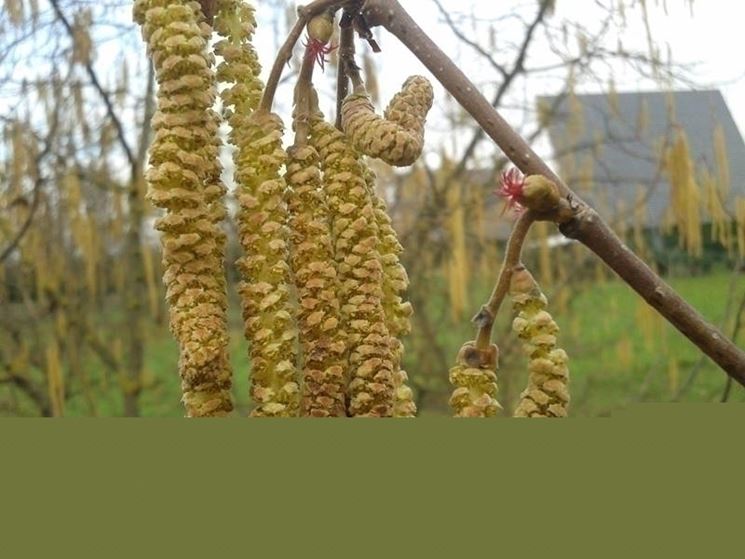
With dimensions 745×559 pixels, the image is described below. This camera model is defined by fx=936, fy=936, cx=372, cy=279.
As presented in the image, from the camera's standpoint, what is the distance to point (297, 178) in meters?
0.43

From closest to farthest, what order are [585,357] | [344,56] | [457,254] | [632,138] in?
[344,56] → [457,254] → [632,138] → [585,357]

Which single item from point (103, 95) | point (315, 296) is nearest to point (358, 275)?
point (315, 296)

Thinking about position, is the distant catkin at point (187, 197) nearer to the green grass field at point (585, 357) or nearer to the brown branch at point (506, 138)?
the brown branch at point (506, 138)

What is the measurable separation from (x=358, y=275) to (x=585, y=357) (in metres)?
2.51

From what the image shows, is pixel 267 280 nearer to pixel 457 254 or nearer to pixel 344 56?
pixel 344 56

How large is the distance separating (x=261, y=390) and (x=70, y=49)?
2.10 m

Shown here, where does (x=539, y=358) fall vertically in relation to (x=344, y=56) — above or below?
below

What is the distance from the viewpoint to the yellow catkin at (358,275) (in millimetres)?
413

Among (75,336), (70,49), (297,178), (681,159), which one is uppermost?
(70,49)

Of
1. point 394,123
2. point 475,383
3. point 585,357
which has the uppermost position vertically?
point 394,123

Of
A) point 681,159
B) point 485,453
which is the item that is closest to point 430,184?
point 681,159

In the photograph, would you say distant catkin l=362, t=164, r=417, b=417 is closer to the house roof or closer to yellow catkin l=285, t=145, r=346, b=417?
yellow catkin l=285, t=145, r=346, b=417

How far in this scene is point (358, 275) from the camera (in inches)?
16.7

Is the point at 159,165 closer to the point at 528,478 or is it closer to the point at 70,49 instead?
the point at 528,478
